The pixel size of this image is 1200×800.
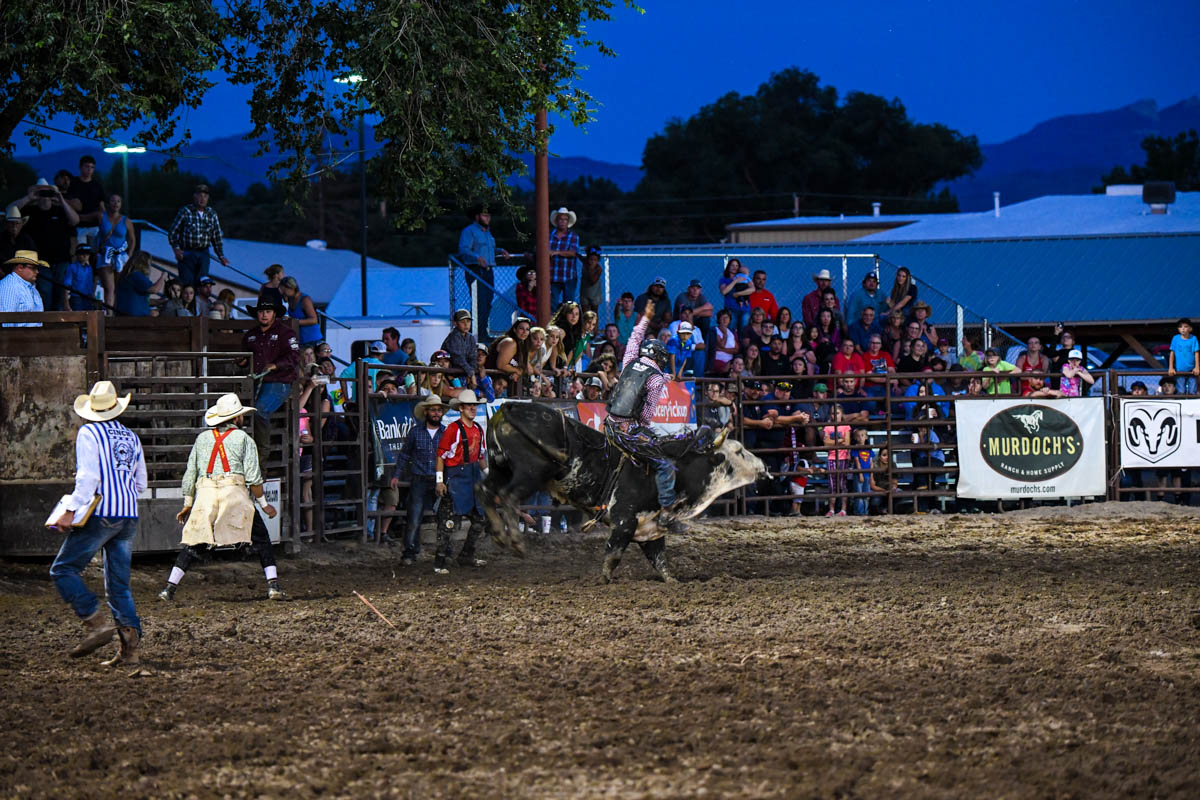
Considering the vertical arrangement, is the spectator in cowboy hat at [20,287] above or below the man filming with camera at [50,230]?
below

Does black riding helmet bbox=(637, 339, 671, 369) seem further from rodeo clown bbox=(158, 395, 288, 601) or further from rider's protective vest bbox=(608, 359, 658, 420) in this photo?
rodeo clown bbox=(158, 395, 288, 601)

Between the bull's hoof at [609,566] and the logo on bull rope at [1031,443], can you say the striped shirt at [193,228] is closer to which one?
the bull's hoof at [609,566]

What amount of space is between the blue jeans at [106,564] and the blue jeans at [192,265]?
314 inches

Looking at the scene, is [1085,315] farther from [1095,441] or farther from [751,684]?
[751,684]

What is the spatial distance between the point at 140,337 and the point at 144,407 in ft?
2.49

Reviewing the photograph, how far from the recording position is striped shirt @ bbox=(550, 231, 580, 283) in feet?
61.4

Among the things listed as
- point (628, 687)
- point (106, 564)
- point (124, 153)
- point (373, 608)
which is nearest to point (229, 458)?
point (373, 608)

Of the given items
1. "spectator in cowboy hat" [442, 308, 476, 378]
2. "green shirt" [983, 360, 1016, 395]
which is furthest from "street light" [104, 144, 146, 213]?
"green shirt" [983, 360, 1016, 395]

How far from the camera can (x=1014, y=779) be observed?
222 inches

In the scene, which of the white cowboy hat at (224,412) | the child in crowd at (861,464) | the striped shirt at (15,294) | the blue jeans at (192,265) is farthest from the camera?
the child in crowd at (861,464)

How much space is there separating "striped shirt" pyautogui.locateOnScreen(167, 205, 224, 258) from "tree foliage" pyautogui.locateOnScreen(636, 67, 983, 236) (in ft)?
175

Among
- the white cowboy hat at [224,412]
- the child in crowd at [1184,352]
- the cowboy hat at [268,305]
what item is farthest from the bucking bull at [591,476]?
the child in crowd at [1184,352]

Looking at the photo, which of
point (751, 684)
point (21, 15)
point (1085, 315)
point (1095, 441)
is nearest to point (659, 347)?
point (751, 684)

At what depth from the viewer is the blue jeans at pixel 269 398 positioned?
1338 cm
